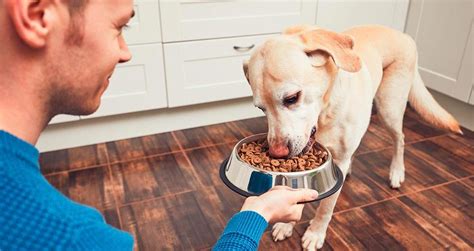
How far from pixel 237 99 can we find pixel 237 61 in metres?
0.34

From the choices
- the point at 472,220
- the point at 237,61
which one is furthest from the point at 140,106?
the point at 472,220

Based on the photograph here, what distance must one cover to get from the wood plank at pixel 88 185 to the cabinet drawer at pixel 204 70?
683mm

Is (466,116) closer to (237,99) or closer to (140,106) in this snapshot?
(237,99)

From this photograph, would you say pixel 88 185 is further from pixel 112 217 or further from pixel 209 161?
pixel 209 161

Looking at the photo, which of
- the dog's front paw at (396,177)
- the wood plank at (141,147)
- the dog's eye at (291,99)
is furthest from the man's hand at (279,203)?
the wood plank at (141,147)

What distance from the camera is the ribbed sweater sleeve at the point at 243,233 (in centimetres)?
88

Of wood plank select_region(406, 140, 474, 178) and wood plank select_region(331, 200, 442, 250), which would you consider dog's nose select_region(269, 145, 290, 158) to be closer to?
wood plank select_region(331, 200, 442, 250)

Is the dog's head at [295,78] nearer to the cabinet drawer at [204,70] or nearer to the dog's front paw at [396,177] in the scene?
the dog's front paw at [396,177]

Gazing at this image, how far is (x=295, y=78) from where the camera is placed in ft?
4.10

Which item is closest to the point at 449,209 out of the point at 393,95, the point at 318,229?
the point at 393,95

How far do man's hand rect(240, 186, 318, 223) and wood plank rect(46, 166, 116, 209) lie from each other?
3.78 ft

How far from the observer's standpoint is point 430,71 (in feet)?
9.22

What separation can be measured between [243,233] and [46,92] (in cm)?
53

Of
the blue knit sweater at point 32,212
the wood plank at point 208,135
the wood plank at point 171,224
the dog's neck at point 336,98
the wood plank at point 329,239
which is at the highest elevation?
the blue knit sweater at point 32,212
